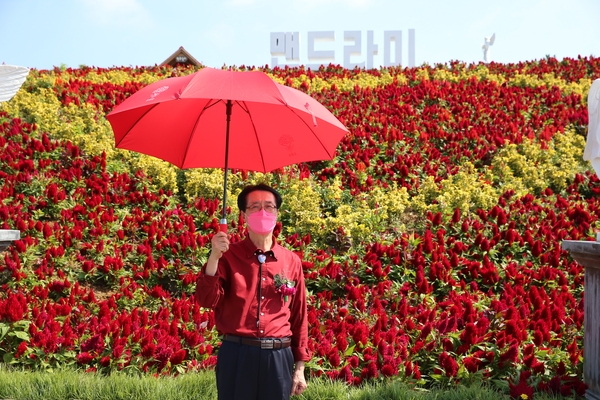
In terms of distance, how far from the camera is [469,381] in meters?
4.44

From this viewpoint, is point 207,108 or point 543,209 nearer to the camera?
point 207,108

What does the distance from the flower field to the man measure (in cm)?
144

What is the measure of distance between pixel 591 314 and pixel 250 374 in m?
2.46

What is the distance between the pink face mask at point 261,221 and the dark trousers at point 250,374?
52 centimetres

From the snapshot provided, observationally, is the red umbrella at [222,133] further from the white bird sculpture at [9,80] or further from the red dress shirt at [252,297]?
the white bird sculpture at [9,80]

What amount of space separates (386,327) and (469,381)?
82 cm

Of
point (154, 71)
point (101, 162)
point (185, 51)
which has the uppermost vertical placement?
point (185, 51)

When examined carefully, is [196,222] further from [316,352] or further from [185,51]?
A: [185,51]

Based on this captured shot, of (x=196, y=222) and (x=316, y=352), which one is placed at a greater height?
(x=196, y=222)

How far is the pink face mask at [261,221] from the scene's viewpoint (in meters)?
2.97

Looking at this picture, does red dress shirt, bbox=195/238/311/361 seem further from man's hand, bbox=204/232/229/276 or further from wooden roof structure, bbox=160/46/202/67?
wooden roof structure, bbox=160/46/202/67

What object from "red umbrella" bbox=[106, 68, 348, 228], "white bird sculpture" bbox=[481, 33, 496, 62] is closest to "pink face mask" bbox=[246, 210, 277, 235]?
"red umbrella" bbox=[106, 68, 348, 228]

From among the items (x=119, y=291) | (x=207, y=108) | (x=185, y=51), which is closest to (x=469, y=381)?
A: (x=207, y=108)

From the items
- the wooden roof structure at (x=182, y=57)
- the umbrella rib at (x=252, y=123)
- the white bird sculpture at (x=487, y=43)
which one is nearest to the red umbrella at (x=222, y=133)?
the umbrella rib at (x=252, y=123)
